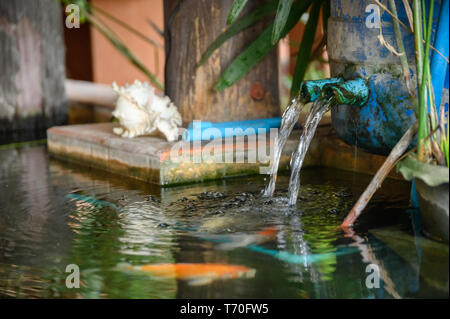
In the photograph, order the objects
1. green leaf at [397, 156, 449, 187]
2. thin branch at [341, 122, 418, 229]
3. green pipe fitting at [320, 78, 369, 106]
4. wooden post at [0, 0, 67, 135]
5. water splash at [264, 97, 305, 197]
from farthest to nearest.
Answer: wooden post at [0, 0, 67, 135] → water splash at [264, 97, 305, 197] → green pipe fitting at [320, 78, 369, 106] → thin branch at [341, 122, 418, 229] → green leaf at [397, 156, 449, 187]

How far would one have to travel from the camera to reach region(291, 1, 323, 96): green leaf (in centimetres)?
427

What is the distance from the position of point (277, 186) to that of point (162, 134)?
3.36ft

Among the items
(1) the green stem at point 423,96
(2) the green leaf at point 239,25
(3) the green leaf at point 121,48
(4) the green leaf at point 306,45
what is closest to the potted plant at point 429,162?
(1) the green stem at point 423,96

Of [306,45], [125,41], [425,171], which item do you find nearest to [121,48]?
[306,45]

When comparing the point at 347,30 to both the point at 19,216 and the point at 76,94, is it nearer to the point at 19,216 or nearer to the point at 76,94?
the point at 19,216

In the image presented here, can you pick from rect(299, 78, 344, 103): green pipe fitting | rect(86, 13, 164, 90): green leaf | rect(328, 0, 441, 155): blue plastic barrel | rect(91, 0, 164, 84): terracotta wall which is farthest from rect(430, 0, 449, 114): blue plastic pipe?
rect(91, 0, 164, 84): terracotta wall

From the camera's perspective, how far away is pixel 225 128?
4.41 m

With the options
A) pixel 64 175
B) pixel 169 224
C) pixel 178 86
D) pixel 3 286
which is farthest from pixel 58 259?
pixel 178 86

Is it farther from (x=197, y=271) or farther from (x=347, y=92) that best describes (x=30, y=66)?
(x=197, y=271)

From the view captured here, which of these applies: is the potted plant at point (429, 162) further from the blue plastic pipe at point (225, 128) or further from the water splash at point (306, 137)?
the blue plastic pipe at point (225, 128)

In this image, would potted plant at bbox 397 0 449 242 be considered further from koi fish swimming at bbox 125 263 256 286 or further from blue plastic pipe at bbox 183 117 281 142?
blue plastic pipe at bbox 183 117 281 142

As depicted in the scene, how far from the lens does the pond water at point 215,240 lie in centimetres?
241

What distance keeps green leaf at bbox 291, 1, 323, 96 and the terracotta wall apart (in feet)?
16.8

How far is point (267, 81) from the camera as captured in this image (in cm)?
467
